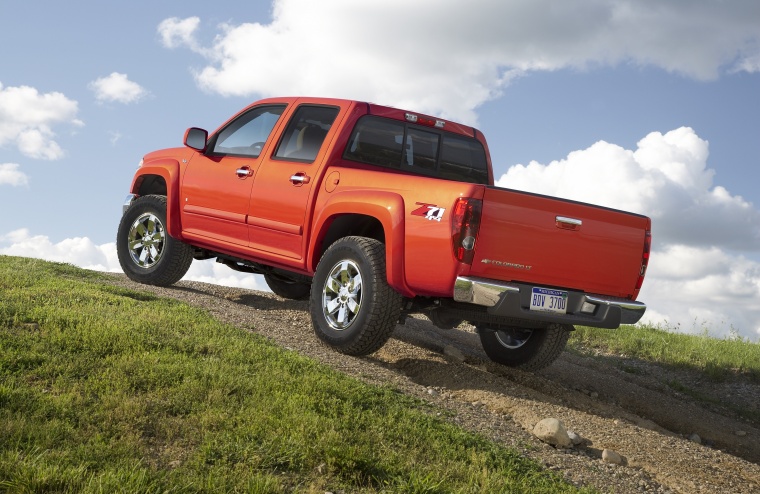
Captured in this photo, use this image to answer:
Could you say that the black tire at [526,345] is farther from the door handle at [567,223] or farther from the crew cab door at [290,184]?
the crew cab door at [290,184]

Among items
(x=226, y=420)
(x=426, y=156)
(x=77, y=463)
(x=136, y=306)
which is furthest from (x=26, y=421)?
(x=426, y=156)

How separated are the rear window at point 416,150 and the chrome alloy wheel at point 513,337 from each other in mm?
1536

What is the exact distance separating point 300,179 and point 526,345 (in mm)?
2739

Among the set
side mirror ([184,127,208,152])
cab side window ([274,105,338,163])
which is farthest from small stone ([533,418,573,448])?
side mirror ([184,127,208,152])

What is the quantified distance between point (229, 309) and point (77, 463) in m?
4.21

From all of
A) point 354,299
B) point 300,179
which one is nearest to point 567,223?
point 354,299

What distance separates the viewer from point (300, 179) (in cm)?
705

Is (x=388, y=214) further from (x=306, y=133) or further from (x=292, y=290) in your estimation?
(x=292, y=290)

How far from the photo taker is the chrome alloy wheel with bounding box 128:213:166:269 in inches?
368

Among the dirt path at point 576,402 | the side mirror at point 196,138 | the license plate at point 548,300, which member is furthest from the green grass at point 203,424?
the side mirror at point 196,138

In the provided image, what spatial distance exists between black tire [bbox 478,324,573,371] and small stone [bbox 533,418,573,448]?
1.94 metres

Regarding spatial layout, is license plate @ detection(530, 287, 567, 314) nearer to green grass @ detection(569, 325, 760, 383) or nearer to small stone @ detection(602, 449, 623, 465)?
small stone @ detection(602, 449, 623, 465)

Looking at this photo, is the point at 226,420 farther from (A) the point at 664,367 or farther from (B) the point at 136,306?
(A) the point at 664,367

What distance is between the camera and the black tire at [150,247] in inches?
360
